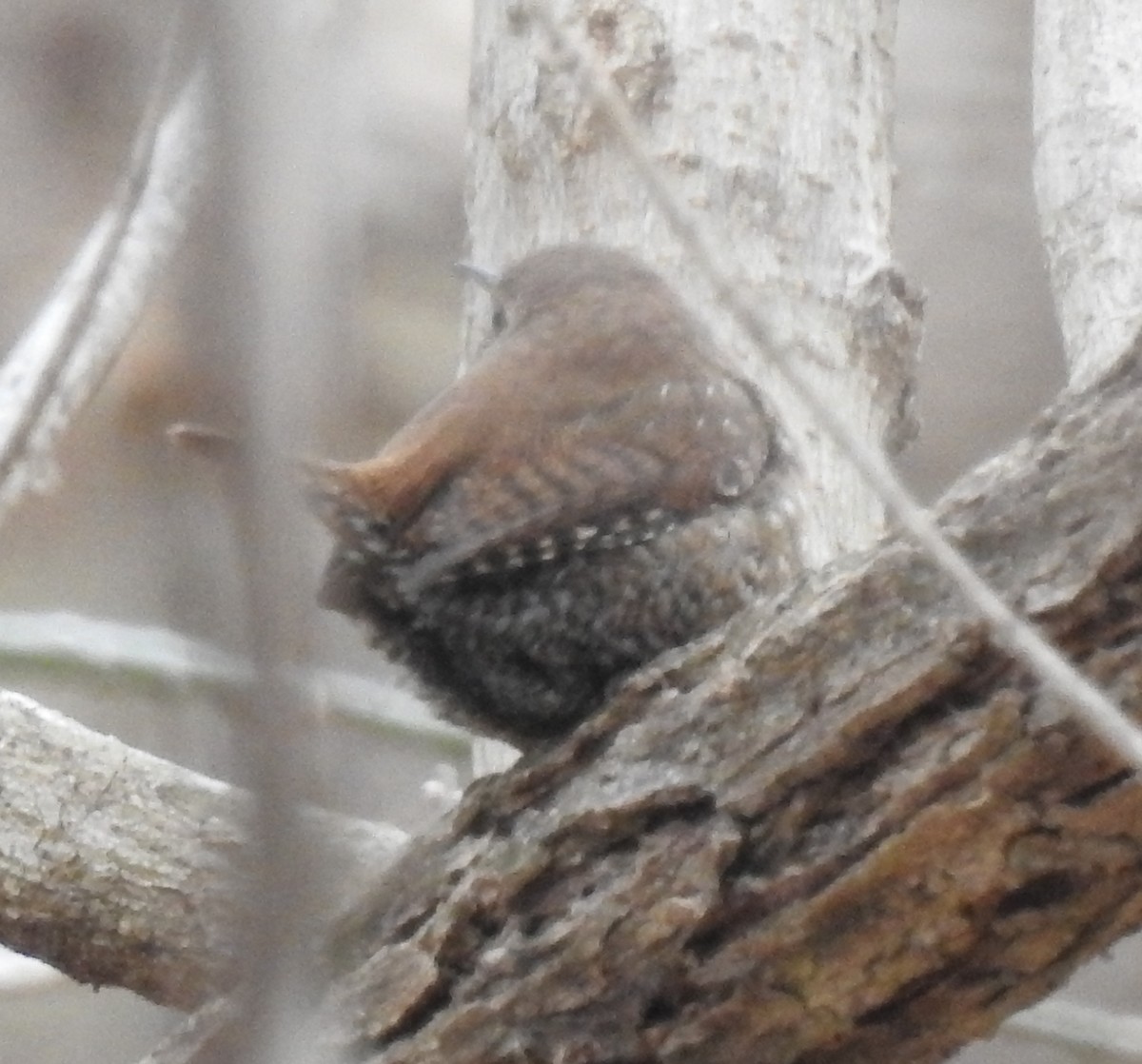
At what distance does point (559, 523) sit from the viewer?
1.95 meters

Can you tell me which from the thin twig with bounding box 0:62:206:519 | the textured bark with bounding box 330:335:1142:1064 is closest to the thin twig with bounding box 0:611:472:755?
the thin twig with bounding box 0:62:206:519

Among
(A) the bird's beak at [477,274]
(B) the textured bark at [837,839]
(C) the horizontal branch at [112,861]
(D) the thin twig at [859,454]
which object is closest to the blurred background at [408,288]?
(A) the bird's beak at [477,274]

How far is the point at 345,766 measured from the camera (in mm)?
642

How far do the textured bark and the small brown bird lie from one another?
0.76ft

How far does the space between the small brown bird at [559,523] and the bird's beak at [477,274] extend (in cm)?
37

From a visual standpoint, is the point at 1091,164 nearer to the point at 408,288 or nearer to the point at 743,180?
the point at 743,180

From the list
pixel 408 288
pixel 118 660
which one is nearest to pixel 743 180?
pixel 118 660

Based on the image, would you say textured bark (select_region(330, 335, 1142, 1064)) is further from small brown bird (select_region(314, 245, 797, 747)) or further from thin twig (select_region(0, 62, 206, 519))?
thin twig (select_region(0, 62, 206, 519))

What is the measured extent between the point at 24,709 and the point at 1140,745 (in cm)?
151

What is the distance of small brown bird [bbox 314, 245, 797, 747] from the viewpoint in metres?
1.92

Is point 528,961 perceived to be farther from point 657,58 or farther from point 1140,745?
point 657,58

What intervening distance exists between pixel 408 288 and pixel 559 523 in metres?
5.98

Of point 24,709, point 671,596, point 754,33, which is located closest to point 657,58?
point 754,33

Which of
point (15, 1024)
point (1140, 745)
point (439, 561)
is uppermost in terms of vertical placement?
point (15, 1024)
